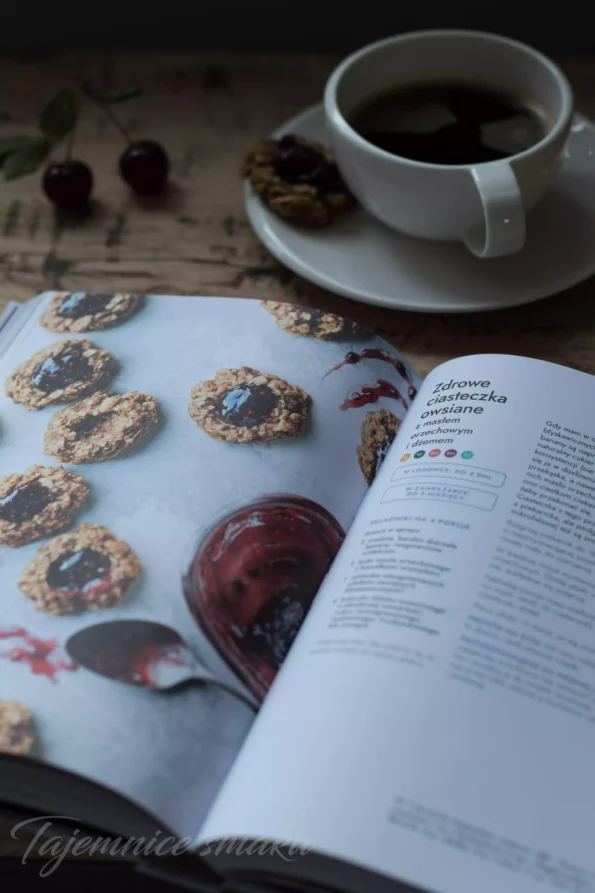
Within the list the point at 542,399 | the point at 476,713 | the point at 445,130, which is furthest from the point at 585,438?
the point at 445,130

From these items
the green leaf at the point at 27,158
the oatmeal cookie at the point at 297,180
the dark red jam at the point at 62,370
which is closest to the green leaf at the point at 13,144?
the green leaf at the point at 27,158

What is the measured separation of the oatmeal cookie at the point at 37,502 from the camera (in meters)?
0.45

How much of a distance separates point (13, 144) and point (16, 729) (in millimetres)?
546

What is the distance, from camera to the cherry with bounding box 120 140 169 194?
2.42 feet

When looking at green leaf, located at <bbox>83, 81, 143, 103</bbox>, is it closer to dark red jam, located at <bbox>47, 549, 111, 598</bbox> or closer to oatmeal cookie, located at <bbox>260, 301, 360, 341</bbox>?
oatmeal cookie, located at <bbox>260, 301, 360, 341</bbox>

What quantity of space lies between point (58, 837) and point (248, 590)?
148mm

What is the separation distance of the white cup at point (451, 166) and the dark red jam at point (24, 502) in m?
0.33

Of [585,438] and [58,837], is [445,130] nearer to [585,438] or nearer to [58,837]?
[585,438]

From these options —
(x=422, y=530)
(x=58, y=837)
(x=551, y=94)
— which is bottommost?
(x=58, y=837)

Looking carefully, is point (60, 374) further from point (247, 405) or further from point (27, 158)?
point (27, 158)

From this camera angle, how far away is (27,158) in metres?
0.74

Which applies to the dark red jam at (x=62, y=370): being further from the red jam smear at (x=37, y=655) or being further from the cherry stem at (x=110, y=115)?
the cherry stem at (x=110, y=115)

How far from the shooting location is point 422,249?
0.66m

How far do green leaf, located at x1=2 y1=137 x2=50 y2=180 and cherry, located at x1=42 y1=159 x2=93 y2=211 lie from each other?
13 millimetres
